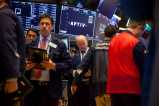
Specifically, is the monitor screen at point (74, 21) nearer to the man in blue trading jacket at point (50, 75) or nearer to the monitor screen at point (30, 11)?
the monitor screen at point (30, 11)

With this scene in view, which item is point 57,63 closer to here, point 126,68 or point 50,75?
point 50,75

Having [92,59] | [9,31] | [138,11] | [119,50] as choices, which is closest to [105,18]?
[92,59]

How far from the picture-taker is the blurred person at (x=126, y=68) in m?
3.20

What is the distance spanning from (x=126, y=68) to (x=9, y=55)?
1.08 m

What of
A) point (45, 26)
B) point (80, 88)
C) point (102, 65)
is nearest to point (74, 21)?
point (80, 88)

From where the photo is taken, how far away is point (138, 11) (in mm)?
2047

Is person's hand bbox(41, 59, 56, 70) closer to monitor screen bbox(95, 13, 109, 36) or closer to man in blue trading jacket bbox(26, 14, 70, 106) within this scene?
man in blue trading jacket bbox(26, 14, 70, 106)

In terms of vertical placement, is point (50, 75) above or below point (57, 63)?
below

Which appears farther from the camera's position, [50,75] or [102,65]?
[102,65]

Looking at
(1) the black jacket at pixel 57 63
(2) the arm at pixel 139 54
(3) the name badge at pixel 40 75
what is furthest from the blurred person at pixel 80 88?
(2) the arm at pixel 139 54

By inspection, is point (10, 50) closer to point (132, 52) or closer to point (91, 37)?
point (132, 52)

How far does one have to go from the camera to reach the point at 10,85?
2.63 meters

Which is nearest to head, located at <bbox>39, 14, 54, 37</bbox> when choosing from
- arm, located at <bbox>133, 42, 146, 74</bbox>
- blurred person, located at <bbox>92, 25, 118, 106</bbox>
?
blurred person, located at <bbox>92, 25, 118, 106</bbox>

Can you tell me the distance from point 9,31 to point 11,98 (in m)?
0.46
